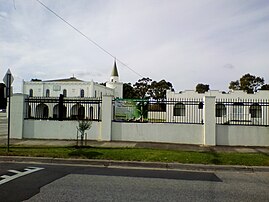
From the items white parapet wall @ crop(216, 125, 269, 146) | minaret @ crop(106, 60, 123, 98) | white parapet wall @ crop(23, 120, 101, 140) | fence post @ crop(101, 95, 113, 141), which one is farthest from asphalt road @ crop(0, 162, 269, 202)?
minaret @ crop(106, 60, 123, 98)

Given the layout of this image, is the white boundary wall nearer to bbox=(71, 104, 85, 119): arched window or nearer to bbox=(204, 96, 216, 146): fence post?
bbox=(204, 96, 216, 146): fence post

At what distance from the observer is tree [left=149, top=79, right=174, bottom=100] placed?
81500mm

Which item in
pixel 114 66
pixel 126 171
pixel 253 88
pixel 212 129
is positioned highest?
pixel 114 66

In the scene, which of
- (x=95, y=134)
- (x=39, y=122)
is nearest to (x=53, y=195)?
(x=95, y=134)

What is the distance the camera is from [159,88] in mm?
83000

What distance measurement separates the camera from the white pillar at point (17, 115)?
14984mm

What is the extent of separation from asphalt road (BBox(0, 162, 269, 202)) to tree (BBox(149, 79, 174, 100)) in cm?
7273

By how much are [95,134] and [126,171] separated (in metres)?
6.84

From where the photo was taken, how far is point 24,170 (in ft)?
26.0

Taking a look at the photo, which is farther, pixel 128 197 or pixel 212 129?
pixel 212 129

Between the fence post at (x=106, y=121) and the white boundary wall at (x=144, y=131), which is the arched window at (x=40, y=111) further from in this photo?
the fence post at (x=106, y=121)

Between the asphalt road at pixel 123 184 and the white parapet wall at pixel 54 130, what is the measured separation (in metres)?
6.08

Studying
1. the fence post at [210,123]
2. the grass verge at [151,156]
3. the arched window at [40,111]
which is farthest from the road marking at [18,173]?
the fence post at [210,123]

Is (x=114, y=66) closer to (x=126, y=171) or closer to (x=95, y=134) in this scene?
(x=95, y=134)
